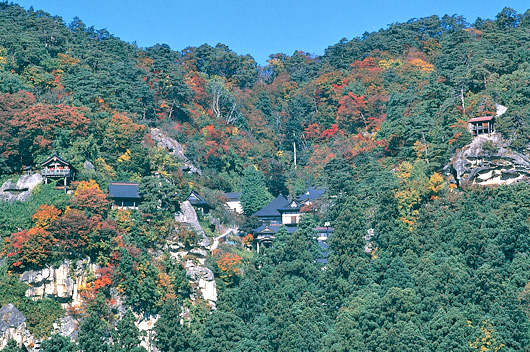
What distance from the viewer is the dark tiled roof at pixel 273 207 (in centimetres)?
7312

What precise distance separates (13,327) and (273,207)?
98.2 feet

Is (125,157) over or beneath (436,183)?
over

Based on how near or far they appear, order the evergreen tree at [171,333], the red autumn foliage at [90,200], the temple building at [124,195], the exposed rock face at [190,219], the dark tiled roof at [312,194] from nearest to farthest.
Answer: the evergreen tree at [171,333], the red autumn foliage at [90,200], the temple building at [124,195], the exposed rock face at [190,219], the dark tiled roof at [312,194]

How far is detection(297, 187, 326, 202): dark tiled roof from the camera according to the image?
74125 millimetres

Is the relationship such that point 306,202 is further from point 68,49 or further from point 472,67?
point 68,49

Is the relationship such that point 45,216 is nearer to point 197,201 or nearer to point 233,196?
point 197,201

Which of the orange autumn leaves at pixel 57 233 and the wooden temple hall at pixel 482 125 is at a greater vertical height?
the wooden temple hall at pixel 482 125

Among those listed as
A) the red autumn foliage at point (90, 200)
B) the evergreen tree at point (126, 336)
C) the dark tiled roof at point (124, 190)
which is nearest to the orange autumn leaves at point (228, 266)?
the dark tiled roof at point (124, 190)

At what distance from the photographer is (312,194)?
74.7 metres

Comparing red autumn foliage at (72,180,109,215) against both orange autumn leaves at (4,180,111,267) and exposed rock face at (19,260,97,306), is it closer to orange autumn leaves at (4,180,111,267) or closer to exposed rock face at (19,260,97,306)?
orange autumn leaves at (4,180,111,267)

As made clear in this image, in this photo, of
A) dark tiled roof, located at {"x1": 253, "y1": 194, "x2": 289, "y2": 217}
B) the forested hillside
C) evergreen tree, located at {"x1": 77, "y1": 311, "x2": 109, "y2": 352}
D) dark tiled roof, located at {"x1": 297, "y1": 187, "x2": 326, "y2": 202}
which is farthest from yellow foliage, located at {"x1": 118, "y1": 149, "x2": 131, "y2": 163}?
evergreen tree, located at {"x1": 77, "y1": 311, "x2": 109, "y2": 352}

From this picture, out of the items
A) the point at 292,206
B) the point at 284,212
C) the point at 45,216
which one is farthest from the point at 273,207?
Result: the point at 45,216

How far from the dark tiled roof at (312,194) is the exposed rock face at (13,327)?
31040 millimetres

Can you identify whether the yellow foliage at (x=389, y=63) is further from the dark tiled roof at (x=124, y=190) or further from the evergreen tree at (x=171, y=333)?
the evergreen tree at (x=171, y=333)
